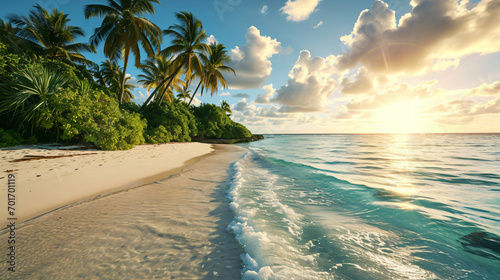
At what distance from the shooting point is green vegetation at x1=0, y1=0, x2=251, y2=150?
876cm

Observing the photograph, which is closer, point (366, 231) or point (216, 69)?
point (366, 231)

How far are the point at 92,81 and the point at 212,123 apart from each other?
1582cm

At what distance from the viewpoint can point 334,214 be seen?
3.67 m

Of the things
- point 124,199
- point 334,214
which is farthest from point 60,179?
point 334,214

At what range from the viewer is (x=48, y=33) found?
1641 cm

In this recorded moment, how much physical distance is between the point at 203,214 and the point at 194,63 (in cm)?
2079

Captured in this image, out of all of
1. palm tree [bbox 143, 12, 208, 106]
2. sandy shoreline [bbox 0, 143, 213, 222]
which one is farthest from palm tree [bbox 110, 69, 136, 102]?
sandy shoreline [bbox 0, 143, 213, 222]

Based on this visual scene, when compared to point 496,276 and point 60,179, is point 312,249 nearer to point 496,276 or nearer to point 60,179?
point 496,276

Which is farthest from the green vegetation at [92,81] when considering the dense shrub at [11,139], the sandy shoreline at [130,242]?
the sandy shoreline at [130,242]

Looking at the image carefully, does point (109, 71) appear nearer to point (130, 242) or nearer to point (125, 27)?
point (125, 27)

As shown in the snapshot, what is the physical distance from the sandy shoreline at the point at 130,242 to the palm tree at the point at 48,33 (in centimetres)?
2161

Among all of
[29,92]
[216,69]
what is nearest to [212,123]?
[216,69]

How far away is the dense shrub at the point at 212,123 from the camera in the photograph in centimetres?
2817

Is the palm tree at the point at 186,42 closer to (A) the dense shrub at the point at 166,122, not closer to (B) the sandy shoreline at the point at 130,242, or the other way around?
(A) the dense shrub at the point at 166,122
